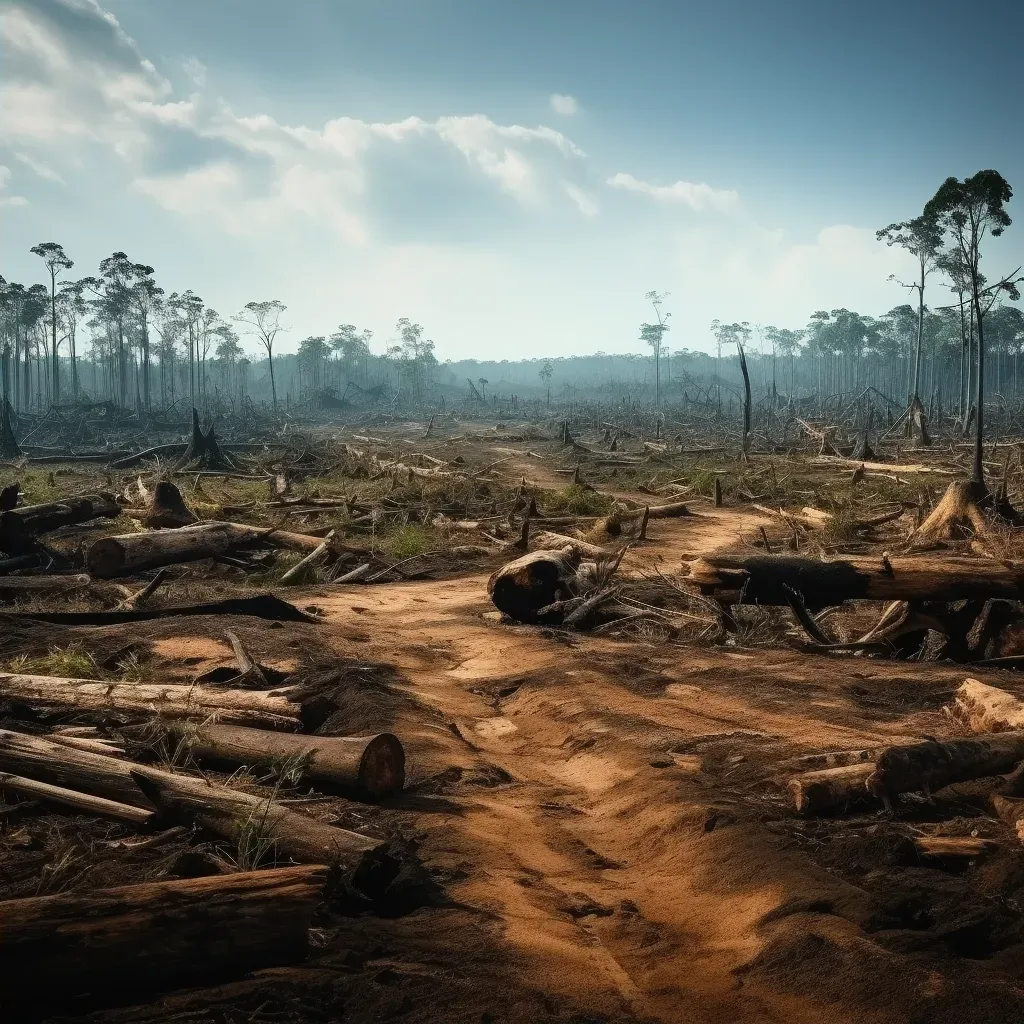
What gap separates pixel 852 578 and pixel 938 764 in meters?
3.11

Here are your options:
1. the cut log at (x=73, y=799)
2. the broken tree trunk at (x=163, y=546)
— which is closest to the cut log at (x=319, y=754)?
the cut log at (x=73, y=799)

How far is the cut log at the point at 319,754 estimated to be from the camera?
4.14 meters

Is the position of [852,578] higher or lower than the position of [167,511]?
lower

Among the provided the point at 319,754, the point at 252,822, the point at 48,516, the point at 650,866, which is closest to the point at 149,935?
the point at 252,822

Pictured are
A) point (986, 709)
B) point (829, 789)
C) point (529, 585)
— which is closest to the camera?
point (829, 789)

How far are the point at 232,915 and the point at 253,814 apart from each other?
0.78 m

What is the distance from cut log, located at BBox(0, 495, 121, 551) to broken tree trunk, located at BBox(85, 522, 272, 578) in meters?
1.32

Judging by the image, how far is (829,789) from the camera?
4.00 m

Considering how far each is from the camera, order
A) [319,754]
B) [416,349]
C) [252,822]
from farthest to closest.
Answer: [416,349]
[319,754]
[252,822]

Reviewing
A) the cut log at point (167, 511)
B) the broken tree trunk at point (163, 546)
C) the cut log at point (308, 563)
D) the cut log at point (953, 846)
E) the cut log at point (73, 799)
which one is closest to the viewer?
the cut log at point (953, 846)

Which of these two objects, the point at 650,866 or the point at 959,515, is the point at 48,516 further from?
the point at 959,515

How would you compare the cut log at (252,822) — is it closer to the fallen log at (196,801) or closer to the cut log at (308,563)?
the fallen log at (196,801)

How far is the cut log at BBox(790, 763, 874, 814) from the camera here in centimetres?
397

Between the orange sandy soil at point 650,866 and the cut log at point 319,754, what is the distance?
0.25m
